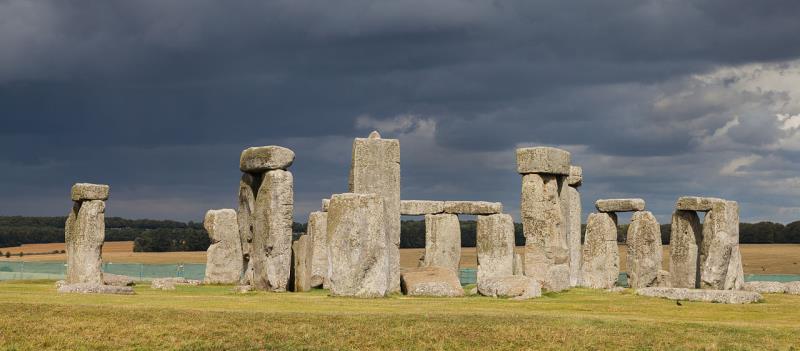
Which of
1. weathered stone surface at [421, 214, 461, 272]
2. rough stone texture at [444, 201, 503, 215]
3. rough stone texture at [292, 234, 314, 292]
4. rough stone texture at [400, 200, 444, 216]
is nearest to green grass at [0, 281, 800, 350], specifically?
rough stone texture at [292, 234, 314, 292]

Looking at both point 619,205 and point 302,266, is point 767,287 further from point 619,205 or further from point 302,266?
point 302,266

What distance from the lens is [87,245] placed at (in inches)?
1367

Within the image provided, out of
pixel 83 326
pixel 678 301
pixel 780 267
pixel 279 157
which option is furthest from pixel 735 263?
pixel 780 267

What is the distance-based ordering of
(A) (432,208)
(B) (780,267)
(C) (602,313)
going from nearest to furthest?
(C) (602,313), (A) (432,208), (B) (780,267)

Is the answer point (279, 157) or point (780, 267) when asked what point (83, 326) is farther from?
point (780, 267)

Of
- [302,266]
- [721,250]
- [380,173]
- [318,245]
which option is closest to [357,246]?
[380,173]

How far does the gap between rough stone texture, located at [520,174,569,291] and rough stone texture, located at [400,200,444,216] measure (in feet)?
→ 28.3

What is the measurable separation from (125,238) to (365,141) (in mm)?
78609

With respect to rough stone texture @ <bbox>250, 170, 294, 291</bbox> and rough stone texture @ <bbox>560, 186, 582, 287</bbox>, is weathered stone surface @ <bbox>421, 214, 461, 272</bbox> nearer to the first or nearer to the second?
rough stone texture @ <bbox>560, 186, 582, 287</bbox>

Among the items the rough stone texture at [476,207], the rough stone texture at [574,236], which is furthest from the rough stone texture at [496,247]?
the rough stone texture at [476,207]

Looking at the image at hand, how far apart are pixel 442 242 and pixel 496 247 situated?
15.3 ft

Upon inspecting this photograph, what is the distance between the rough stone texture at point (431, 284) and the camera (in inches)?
1166

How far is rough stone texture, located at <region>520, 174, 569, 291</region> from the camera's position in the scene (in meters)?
33.2

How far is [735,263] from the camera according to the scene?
33.9 meters
